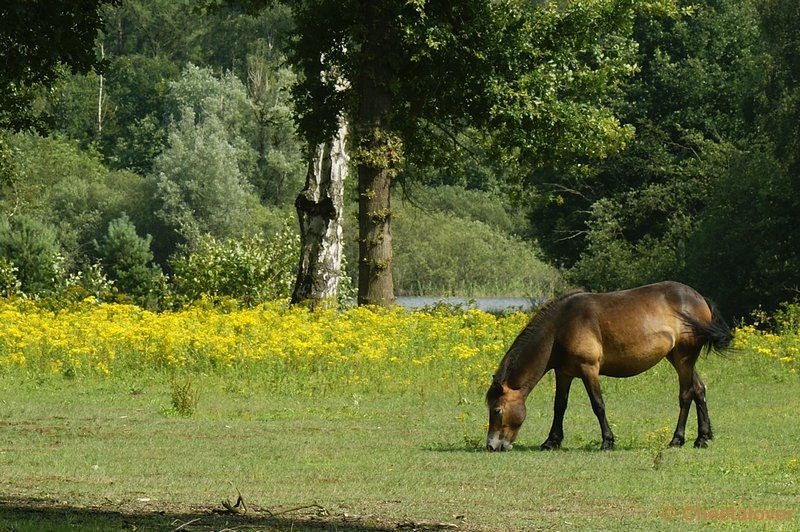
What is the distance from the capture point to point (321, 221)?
28.8m

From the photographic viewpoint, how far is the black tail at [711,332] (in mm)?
13164

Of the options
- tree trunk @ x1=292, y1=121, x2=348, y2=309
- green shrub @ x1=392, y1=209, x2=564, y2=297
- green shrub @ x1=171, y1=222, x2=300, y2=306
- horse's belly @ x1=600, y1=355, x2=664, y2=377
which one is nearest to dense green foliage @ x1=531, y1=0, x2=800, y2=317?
green shrub @ x1=171, y1=222, x2=300, y2=306

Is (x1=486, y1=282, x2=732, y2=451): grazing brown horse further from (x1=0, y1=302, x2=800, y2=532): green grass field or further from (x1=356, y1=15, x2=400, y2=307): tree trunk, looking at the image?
(x1=356, y1=15, x2=400, y2=307): tree trunk

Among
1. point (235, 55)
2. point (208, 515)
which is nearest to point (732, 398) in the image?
point (208, 515)

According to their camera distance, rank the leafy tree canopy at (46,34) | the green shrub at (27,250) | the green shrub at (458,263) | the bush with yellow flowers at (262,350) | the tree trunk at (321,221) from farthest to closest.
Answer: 1. the green shrub at (458,263)
2. the green shrub at (27,250)
3. the tree trunk at (321,221)
4. the bush with yellow flowers at (262,350)
5. the leafy tree canopy at (46,34)

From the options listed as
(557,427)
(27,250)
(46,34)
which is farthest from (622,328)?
(27,250)

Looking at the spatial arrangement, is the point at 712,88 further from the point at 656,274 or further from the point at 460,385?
the point at 460,385

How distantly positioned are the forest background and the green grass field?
4425 millimetres

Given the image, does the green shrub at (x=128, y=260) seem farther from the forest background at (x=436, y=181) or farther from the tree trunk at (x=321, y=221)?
the tree trunk at (x=321, y=221)

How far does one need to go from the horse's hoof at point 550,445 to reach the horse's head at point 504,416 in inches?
14.1

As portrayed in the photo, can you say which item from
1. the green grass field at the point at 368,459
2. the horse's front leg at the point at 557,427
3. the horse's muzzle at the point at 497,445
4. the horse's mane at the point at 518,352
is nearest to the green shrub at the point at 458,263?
the green grass field at the point at 368,459

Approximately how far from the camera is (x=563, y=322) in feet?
43.3

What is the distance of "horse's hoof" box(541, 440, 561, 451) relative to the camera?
1312 centimetres

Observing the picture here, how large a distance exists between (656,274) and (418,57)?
2444cm
